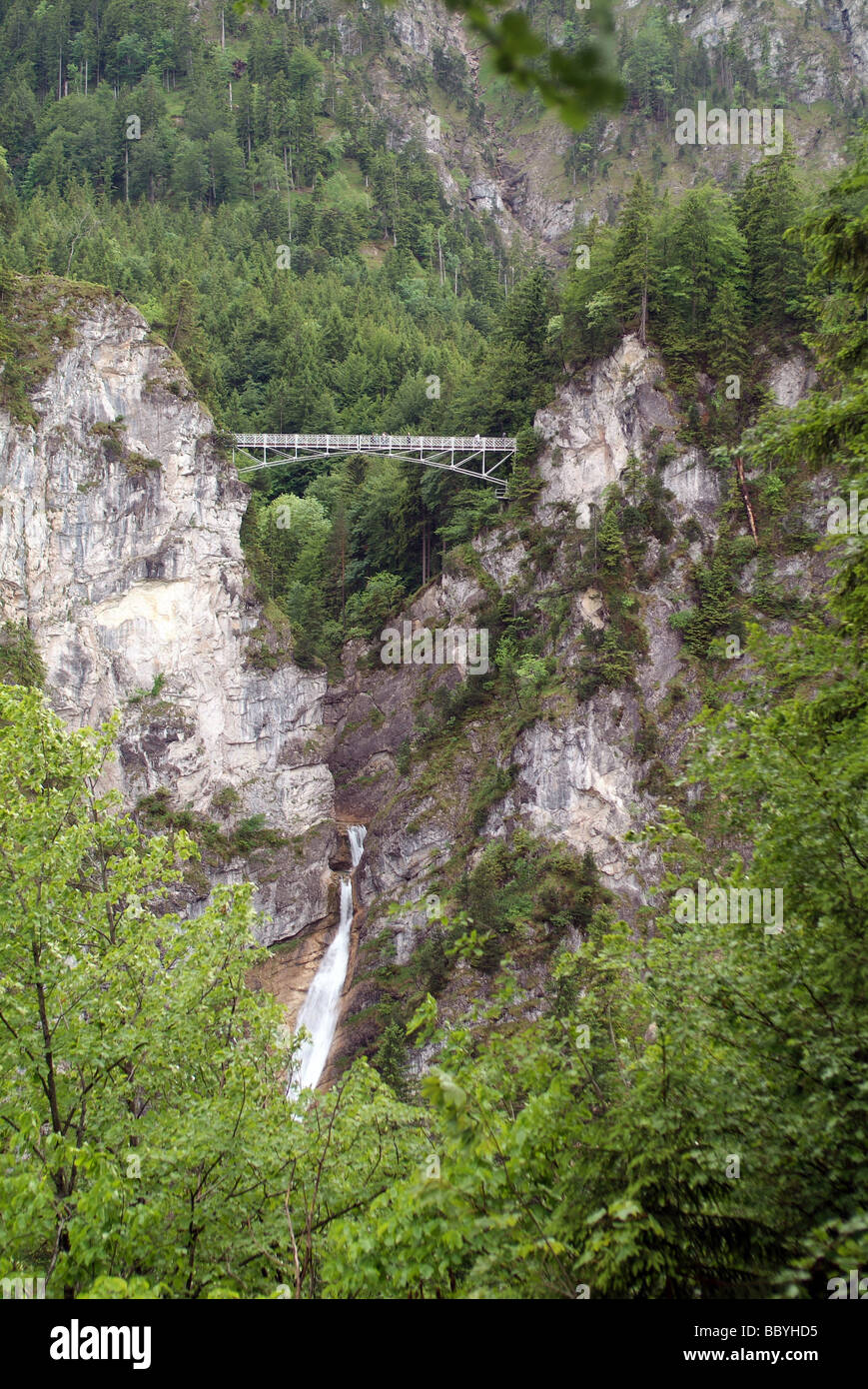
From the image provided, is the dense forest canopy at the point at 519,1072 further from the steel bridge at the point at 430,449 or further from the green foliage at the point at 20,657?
the steel bridge at the point at 430,449

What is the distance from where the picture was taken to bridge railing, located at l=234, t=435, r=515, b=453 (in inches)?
1870

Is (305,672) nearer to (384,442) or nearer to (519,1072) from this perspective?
(384,442)

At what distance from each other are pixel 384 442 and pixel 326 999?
28.2 meters

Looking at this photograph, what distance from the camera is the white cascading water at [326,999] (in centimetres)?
3794

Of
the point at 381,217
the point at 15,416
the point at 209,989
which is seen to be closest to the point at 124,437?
the point at 15,416

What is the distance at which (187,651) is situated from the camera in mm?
46281

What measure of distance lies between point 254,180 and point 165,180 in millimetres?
9431

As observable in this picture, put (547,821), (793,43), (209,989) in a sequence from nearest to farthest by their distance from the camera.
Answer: (209,989) < (547,821) < (793,43)

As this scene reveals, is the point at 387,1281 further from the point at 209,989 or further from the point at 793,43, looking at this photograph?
the point at 793,43

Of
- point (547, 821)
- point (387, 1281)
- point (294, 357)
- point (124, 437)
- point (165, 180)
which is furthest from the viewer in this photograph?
point (165, 180)

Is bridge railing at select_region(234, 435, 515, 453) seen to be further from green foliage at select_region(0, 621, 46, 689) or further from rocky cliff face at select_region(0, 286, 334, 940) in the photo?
green foliage at select_region(0, 621, 46, 689)

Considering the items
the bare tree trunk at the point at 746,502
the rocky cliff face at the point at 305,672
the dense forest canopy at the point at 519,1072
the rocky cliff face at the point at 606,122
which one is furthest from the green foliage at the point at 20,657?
the rocky cliff face at the point at 606,122

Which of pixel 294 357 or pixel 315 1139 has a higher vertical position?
pixel 294 357

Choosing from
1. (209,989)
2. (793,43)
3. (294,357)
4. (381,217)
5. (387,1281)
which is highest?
(793,43)
